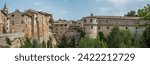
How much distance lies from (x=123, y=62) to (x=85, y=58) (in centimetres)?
11

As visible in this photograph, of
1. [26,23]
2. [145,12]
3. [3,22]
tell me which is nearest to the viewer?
[145,12]

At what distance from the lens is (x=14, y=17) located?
891 cm

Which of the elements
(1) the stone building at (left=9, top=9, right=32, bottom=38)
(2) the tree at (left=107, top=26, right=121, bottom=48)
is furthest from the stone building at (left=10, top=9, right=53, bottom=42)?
(2) the tree at (left=107, top=26, right=121, bottom=48)

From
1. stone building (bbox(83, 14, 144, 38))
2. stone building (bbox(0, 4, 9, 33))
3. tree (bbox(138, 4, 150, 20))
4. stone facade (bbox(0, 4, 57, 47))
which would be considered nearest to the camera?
tree (bbox(138, 4, 150, 20))

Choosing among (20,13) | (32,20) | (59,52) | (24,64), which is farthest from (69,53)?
(32,20)

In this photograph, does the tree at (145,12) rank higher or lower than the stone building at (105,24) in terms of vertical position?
higher

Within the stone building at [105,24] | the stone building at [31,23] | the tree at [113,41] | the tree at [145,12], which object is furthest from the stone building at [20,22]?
the tree at [145,12]

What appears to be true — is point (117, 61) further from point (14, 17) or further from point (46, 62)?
point (14, 17)

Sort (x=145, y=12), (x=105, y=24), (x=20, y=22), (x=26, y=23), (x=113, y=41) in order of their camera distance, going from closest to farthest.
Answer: (x=113, y=41), (x=145, y=12), (x=105, y=24), (x=20, y=22), (x=26, y=23)

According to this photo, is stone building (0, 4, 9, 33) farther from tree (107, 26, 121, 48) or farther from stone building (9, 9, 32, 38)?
tree (107, 26, 121, 48)

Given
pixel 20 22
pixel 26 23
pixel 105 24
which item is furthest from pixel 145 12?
pixel 26 23

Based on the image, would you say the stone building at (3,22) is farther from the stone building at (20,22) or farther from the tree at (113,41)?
the tree at (113,41)

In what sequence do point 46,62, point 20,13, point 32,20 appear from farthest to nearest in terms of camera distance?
point 32,20 → point 20,13 → point 46,62

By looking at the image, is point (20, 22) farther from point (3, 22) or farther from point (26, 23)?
point (3, 22)
